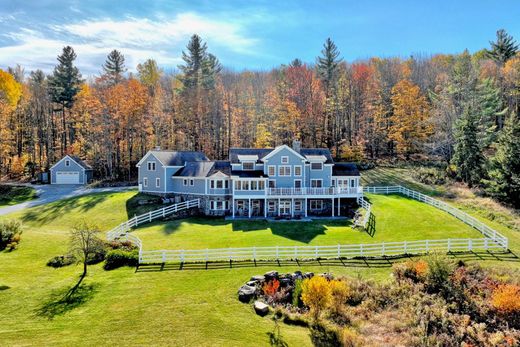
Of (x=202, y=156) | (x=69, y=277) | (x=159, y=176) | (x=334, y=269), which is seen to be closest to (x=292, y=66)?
(x=202, y=156)

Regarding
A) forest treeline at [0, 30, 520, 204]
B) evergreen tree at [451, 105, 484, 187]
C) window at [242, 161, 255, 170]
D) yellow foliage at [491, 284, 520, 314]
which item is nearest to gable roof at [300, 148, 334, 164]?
window at [242, 161, 255, 170]

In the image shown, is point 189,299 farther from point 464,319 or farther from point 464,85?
point 464,85

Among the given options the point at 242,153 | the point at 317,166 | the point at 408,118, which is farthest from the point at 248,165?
the point at 408,118

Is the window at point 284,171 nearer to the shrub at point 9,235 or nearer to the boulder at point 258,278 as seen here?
the boulder at point 258,278

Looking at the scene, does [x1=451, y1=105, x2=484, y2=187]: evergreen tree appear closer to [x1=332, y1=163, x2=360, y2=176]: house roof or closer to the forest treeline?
the forest treeline

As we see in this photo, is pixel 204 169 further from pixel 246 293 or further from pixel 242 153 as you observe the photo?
pixel 246 293

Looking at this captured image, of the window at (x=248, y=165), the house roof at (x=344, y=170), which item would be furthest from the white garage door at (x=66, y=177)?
the house roof at (x=344, y=170)
